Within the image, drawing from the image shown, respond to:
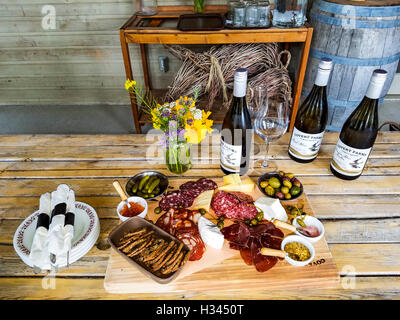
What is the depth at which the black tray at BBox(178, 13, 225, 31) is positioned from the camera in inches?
74.8

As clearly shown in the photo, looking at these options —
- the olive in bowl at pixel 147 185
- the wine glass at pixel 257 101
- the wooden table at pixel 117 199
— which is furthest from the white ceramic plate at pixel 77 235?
the wine glass at pixel 257 101

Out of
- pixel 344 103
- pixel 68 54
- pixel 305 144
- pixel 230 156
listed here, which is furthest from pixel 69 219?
pixel 68 54

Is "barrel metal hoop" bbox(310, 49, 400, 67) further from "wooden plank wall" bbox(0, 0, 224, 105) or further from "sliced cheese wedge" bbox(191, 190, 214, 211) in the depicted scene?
"sliced cheese wedge" bbox(191, 190, 214, 211)

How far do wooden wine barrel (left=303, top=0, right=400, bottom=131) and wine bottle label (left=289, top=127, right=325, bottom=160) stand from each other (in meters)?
1.12

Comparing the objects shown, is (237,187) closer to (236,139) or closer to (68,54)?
(236,139)

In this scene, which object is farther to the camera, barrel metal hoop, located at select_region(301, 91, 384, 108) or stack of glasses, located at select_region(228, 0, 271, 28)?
barrel metal hoop, located at select_region(301, 91, 384, 108)

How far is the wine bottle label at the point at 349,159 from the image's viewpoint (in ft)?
3.16

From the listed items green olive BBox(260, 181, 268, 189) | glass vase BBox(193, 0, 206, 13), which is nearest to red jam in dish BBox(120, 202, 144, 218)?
green olive BBox(260, 181, 268, 189)

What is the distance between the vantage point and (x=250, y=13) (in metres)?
1.88

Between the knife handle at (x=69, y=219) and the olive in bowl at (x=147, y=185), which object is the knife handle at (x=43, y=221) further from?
→ the olive in bowl at (x=147, y=185)

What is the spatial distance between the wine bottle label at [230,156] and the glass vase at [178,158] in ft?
0.42

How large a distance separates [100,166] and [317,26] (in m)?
1.65

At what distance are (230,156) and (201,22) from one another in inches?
54.2
